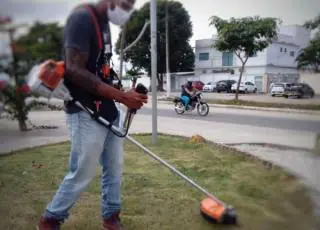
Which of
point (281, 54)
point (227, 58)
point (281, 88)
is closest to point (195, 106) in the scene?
point (227, 58)

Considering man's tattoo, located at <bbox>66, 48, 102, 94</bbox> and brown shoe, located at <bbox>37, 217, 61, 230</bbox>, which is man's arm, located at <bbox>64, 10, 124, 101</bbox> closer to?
man's tattoo, located at <bbox>66, 48, 102, 94</bbox>

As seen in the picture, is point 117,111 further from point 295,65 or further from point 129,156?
point 129,156

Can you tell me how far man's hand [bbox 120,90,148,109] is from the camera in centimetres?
160

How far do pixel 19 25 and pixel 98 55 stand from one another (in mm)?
587

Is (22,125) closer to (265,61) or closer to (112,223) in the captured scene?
(112,223)

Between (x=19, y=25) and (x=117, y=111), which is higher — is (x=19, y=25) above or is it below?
above

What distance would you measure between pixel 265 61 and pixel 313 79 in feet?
1.82

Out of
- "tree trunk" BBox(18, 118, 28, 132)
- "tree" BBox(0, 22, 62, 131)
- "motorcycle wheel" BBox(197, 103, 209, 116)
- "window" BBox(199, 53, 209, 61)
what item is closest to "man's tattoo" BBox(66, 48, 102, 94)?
"tree" BBox(0, 22, 62, 131)

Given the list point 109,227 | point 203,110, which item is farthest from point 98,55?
point 203,110

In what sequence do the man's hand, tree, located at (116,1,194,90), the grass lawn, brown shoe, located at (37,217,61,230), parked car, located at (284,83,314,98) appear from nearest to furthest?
the grass lawn < parked car, located at (284,83,314,98) < tree, located at (116,1,194,90) < the man's hand < brown shoe, located at (37,217,61,230)

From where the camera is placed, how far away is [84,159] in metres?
1.64

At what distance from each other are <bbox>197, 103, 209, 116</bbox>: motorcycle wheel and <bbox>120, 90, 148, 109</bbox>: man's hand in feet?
26.4

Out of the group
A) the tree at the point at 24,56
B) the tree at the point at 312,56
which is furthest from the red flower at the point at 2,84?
the tree at the point at 312,56

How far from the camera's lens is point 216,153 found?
13.9ft
